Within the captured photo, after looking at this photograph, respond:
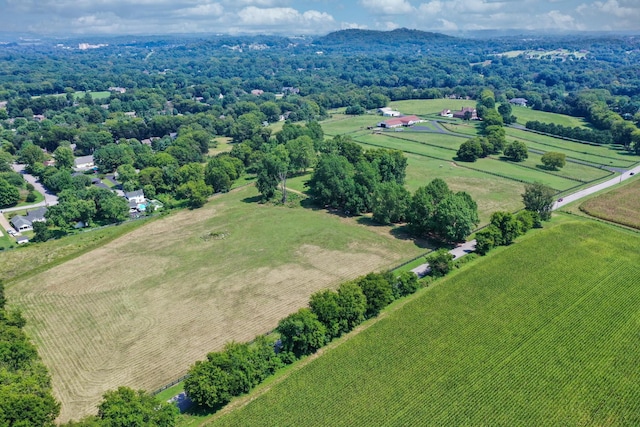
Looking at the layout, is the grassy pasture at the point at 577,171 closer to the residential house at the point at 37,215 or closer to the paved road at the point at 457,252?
the paved road at the point at 457,252

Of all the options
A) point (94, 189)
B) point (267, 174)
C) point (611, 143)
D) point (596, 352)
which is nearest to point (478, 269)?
point (596, 352)

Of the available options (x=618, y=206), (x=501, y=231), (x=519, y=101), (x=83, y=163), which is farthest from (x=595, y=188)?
(x=83, y=163)

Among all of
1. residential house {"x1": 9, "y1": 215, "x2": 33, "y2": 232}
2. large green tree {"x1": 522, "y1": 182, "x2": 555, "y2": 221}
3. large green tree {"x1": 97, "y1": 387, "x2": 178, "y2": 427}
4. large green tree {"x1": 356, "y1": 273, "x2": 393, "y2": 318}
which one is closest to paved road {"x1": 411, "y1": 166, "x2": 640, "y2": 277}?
large green tree {"x1": 522, "y1": 182, "x2": 555, "y2": 221}

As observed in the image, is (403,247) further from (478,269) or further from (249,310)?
(249,310)

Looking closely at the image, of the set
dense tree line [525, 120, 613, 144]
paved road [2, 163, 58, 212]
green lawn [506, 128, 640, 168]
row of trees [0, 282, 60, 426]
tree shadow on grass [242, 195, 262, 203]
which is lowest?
paved road [2, 163, 58, 212]

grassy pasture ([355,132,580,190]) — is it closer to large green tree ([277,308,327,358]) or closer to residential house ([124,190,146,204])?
residential house ([124,190,146,204])

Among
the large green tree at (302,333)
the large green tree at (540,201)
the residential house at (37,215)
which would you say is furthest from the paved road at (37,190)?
the large green tree at (540,201)
